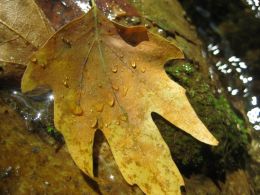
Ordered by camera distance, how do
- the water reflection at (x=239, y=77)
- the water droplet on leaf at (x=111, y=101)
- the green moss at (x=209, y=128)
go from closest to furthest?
the water droplet on leaf at (x=111, y=101), the green moss at (x=209, y=128), the water reflection at (x=239, y=77)

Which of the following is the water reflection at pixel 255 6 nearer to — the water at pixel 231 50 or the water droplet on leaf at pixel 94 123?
the water at pixel 231 50

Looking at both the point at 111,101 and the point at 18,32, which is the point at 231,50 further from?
the point at 18,32

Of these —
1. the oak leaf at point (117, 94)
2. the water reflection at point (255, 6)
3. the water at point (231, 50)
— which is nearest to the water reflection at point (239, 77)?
the water at point (231, 50)

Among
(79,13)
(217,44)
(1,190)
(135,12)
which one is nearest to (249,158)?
(217,44)

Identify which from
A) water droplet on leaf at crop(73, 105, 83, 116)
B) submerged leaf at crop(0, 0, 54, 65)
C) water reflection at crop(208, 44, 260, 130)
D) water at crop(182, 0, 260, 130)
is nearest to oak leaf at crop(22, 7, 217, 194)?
water droplet on leaf at crop(73, 105, 83, 116)

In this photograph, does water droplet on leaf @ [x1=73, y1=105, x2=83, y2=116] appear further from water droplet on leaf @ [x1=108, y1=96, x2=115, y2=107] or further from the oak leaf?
water droplet on leaf @ [x1=108, y1=96, x2=115, y2=107]

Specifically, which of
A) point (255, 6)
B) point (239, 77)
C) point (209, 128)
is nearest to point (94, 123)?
point (209, 128)

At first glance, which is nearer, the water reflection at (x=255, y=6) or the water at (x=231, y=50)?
the water at (x=231, y=50)
